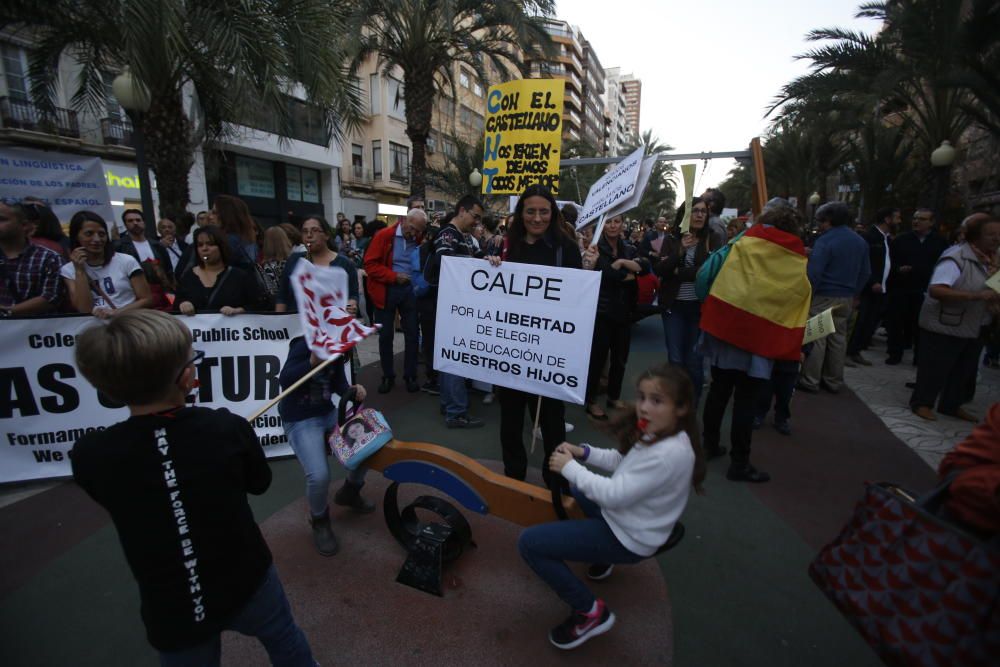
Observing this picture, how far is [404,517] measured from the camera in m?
2.62

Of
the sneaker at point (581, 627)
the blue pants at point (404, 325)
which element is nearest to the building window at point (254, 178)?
the blue pants at point (404, 325)

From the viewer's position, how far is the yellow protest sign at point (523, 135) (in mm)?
5031

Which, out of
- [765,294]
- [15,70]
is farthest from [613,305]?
[15,70]

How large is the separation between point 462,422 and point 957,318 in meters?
4.48

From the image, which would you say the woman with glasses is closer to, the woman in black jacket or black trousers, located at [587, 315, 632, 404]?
the woman in black jacket

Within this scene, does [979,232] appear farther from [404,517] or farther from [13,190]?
[13,190]

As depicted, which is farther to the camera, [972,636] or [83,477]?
[83,477]

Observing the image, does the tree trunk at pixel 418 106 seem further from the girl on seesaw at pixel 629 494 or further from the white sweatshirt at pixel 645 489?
the white sweatshirt at pixel 645 489

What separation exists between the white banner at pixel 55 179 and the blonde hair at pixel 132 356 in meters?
6.61

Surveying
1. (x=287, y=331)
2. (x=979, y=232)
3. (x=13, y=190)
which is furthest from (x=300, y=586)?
(x=13, y=190)

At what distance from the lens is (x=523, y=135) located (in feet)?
17.0

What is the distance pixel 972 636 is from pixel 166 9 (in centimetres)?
746

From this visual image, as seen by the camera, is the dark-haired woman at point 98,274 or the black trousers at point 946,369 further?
the black trousers at point 946,369

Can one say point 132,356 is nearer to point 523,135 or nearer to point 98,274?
point 98,274
